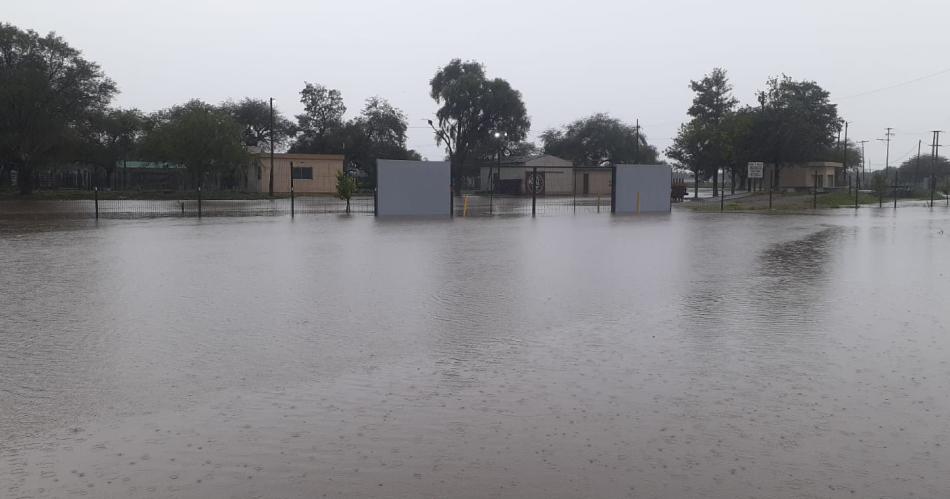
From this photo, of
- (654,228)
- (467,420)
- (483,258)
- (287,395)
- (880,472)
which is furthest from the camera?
(654,228)

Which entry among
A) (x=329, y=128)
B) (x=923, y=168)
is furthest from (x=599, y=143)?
(x=923, y=168)

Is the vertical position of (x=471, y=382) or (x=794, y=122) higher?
(x=794, y=122)

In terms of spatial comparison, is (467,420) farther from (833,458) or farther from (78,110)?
(78,110)

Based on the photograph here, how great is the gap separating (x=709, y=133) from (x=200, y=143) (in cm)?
4193

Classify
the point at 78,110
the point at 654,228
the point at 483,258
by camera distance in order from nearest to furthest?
1. the point at 483,258
2. the point at 654,228
3. the point at 78,110

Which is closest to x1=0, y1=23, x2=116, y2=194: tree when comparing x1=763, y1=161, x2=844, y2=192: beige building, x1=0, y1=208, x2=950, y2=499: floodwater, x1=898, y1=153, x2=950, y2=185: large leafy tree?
x1=0, y1=208, x2=950, y2=499: floodwater

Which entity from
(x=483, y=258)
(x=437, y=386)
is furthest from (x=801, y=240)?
(x=437, y=386)

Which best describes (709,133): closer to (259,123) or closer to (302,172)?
(302,172)

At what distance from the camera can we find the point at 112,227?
24.0 metres

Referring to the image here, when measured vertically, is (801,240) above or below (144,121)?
below

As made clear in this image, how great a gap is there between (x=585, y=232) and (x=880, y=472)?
753 inches

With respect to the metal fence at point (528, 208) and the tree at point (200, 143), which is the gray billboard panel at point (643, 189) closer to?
the metal fence at point (528, 208)

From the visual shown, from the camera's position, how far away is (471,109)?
276ft

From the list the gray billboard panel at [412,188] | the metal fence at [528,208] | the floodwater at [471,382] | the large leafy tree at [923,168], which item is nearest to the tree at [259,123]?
the metal fence at [528,208]
